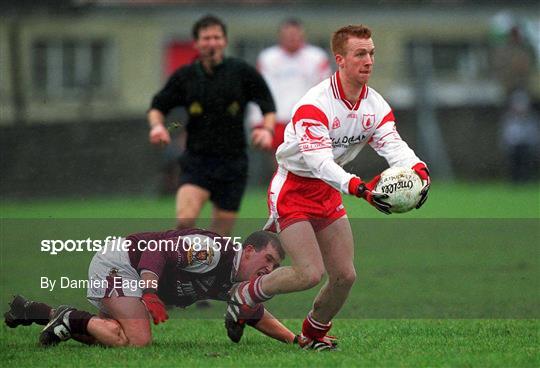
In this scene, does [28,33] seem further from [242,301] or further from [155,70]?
[242,301]

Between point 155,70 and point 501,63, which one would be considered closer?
point 501,63

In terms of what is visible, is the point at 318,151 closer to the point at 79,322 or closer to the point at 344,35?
the point at 344,35

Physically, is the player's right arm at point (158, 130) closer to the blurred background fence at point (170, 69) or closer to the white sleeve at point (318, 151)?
the white sleeve at point (318, 151)

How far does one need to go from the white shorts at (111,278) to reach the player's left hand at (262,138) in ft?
7.58

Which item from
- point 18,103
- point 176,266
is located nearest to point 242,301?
point 176,266

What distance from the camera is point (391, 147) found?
7.64m

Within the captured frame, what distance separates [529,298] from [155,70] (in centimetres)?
1980

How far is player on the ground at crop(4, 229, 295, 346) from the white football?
946 millimetres

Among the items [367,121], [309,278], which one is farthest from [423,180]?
[309,278]

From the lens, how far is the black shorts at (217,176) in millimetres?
10172

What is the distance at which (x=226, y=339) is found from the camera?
319 inches

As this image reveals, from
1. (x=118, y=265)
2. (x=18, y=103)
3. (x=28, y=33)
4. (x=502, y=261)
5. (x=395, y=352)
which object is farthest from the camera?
(x=28, y=33)

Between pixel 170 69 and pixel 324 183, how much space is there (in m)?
20.9

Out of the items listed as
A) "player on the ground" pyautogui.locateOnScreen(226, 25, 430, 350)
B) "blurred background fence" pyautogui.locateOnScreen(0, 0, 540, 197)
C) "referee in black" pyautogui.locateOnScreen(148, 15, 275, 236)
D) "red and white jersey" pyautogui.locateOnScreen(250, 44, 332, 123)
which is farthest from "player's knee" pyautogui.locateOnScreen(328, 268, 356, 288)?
"blurred background fence" pyautogui.locateOnScreen(0, 0, 540, 197)
